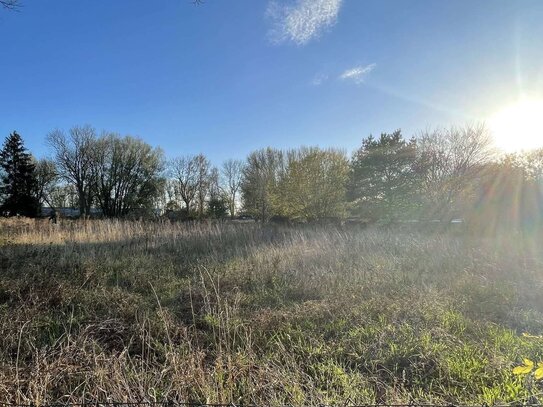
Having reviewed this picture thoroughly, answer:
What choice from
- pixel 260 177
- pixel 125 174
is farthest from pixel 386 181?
pixel 125 174

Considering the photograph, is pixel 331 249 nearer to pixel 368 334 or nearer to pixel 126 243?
pixel 368 334

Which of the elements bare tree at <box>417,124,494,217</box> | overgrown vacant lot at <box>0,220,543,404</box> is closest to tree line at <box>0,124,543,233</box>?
bare tree at <box>417,124,494,217</box>

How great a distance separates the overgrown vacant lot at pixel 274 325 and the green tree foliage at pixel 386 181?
18288 mm

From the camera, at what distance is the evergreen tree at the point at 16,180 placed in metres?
35.8

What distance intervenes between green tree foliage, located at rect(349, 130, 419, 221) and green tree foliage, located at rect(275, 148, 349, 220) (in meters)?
1.27

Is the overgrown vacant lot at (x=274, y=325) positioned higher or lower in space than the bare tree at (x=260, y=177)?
lower

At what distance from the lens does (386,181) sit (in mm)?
25938

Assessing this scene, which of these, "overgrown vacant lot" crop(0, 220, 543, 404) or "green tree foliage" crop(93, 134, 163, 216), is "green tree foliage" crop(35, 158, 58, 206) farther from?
"overgrown vacant lot" crop(0, 220, 543, 404)

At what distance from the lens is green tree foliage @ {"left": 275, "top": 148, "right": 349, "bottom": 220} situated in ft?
86.9

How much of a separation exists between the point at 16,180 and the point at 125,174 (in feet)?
39.3

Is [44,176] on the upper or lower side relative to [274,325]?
upper

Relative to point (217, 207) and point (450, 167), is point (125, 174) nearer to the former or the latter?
point (217, 207)

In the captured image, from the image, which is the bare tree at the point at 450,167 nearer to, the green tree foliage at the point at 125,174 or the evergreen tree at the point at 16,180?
the green tree foliage at the point at 125,174

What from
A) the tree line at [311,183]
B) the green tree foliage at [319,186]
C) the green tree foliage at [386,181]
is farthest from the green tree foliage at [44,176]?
the green tree foliage at [386,181]
